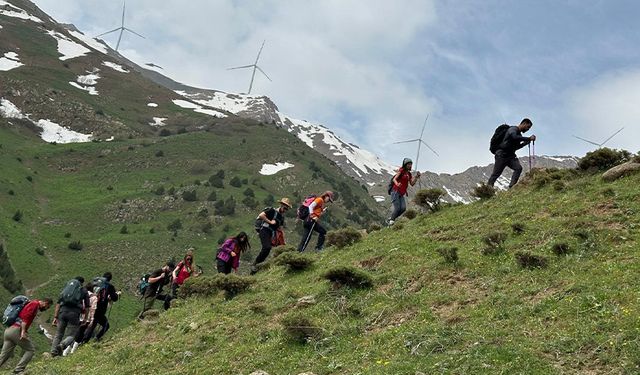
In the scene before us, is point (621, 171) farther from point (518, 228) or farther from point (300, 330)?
point (300, 330)

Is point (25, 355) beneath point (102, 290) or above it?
beneath

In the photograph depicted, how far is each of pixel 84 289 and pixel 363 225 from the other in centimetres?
8671

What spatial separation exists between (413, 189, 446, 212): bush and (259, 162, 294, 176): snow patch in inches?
3478

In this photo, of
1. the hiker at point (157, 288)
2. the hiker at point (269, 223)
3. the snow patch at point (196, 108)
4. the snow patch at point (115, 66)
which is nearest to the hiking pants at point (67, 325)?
the hiker at point (157, 288)

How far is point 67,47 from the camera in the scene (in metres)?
165

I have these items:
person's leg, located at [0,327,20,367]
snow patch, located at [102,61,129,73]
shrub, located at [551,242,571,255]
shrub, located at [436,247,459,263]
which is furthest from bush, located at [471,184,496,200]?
snow patch, located at [102,61,129,73]

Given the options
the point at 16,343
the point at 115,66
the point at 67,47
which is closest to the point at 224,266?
the point at 16,343

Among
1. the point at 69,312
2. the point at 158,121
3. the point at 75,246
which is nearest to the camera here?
the point at 69,312

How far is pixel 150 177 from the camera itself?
9562 cm

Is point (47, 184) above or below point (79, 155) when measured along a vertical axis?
below

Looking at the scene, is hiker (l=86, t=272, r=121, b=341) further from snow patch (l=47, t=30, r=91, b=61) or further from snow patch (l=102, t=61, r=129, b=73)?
snow patch (l=102, t=61, r=129, b=73)

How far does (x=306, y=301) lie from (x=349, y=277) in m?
1.22

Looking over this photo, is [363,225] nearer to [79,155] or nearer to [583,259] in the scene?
[79,155]

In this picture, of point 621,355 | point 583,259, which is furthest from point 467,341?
point 583,259
